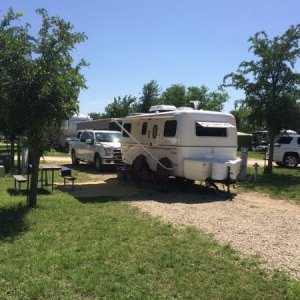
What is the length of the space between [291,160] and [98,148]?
10.4m

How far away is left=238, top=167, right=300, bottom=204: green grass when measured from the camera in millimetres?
14305

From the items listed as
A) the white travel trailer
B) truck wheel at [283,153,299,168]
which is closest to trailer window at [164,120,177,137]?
the white travel trailer

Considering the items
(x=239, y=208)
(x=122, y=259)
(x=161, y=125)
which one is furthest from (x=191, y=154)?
(x=122, y=259)

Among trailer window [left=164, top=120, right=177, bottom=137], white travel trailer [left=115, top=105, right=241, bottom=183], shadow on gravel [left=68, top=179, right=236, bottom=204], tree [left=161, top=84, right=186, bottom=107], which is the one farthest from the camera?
tree [left=161, top=84, right=186, bottom=107]

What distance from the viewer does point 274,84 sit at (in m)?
20.0

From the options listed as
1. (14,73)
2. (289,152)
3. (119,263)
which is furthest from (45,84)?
(289,152)

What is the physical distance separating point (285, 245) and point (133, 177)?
832cm

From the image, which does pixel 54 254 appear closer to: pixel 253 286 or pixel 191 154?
pixel 253 286

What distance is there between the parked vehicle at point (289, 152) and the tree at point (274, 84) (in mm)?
4404

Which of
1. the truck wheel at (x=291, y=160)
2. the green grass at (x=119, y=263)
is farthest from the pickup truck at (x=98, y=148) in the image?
the green grass at (x=119, y=263)

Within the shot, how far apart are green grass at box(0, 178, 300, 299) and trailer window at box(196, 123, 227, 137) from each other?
15.9ft

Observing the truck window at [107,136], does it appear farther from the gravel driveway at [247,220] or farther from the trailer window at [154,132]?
the gravel driveway at [247,220]

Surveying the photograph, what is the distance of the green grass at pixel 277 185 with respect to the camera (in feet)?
46.9

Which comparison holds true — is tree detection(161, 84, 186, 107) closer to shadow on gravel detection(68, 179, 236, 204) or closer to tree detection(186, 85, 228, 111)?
tree detection(186, 85, 228, 111)
